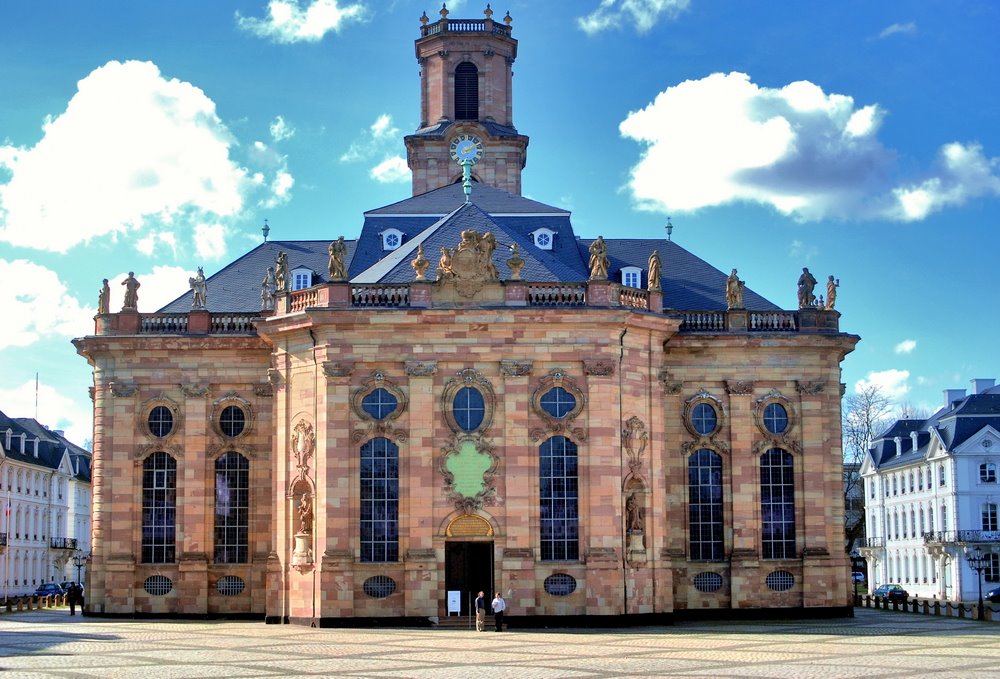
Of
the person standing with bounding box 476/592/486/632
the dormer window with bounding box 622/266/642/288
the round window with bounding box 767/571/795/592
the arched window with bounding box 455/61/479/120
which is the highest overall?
the arched window with bounding box 455/61/479/120

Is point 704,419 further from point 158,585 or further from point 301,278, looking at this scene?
point 158,585

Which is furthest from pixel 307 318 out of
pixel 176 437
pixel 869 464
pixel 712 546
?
pixel 869 464

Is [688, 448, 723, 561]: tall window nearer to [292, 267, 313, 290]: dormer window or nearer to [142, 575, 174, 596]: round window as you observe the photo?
[292, 267, 313, 290]: dormer window

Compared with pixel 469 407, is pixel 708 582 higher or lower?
lower

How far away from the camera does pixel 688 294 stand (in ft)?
205

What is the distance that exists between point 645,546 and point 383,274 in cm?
1384

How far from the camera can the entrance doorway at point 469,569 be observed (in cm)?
5172

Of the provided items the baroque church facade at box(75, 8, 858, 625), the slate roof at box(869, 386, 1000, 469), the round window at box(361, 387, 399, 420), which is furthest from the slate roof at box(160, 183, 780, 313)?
the slate roof at box(869, 386, 1000, 469)

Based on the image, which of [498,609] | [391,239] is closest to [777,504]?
[498,609]

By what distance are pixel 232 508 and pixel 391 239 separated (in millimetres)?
13959

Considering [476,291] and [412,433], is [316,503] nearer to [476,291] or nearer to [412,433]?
[412,433]

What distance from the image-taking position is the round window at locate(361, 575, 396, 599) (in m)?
51.2

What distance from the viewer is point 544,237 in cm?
6444

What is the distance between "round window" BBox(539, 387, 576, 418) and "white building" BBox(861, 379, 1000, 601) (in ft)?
161
